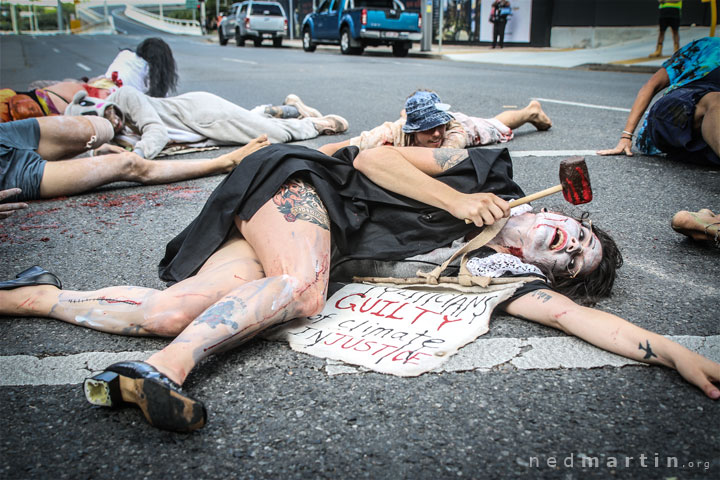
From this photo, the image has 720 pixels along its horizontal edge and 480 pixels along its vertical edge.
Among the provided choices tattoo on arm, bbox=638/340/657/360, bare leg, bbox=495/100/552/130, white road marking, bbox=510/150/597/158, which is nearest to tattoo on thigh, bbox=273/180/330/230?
tattoo on arm, bbox=638/340/657/360

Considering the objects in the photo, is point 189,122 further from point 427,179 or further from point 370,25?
point 370,25

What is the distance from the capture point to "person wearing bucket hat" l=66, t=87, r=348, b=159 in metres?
5.07

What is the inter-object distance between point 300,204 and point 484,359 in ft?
3.08

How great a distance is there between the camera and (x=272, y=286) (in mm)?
2156

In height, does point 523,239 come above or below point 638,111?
below

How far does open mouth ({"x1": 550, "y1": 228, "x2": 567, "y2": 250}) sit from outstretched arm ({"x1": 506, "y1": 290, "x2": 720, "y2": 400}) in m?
0.23

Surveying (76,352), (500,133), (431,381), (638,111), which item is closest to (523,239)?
(431,381)

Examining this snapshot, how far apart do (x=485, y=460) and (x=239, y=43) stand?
29065 mm

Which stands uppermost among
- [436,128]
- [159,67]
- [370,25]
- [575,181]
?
[370,25]

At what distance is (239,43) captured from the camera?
28359 mm

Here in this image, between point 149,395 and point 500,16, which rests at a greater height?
point 500,16

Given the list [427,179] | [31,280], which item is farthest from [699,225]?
[31,280]

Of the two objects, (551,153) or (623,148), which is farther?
(551,153)

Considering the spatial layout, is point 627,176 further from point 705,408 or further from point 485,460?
point 485,460
